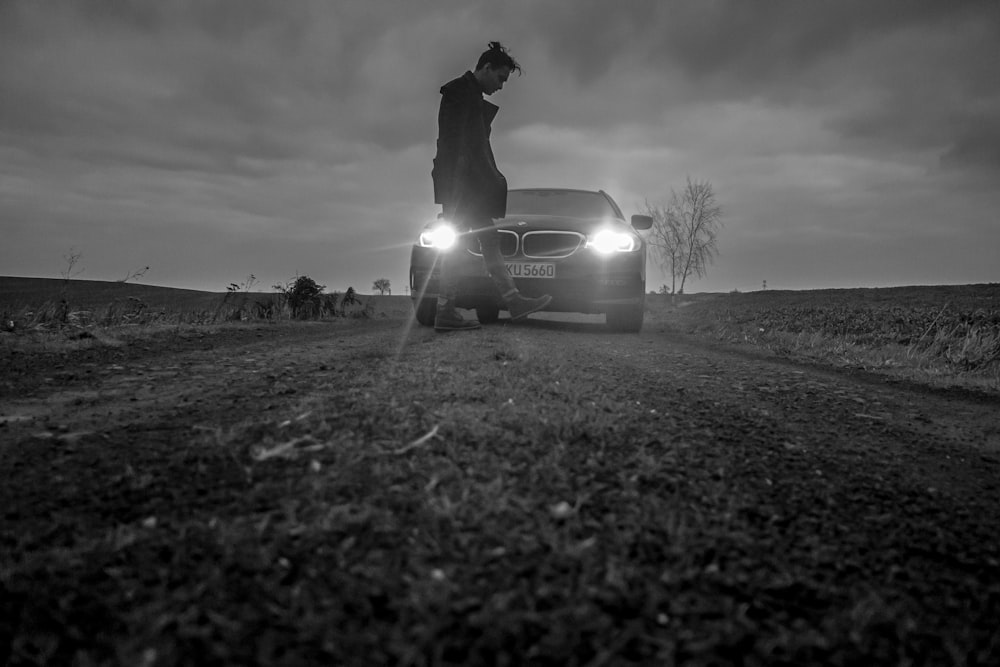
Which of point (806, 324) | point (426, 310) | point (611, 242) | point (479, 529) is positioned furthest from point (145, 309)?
point (806, 324)

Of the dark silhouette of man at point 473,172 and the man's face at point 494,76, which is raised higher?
the man's face at point 494,76

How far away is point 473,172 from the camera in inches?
216

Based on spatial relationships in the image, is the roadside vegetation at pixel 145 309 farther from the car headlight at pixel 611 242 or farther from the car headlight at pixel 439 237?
the car headlight at pixel 611 242

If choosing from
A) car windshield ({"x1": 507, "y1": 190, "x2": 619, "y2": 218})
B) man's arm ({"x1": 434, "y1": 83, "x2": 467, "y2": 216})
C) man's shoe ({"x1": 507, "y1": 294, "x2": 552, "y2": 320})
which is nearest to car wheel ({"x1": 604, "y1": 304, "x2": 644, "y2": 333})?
man's shoe ({"x1": 507, "y1": 294, "x2": 552, "y2": 320})

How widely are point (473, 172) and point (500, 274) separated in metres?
0.98

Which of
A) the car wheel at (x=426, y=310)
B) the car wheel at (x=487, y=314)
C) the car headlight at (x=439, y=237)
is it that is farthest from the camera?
the car wheel at (x=487, y=314)

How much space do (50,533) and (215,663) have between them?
1.79 feet

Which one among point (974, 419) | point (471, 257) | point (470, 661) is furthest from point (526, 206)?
point (470, 661)

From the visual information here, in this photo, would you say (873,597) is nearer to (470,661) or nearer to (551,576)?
(551,576)

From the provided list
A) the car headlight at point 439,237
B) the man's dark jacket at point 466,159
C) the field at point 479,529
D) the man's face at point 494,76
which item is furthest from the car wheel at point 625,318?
the field at point 479,529

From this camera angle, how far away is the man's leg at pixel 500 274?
18.7 feet

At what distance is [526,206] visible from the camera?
7.25 meters

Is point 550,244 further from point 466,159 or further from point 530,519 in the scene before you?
point 530,519

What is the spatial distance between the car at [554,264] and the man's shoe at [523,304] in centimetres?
17
